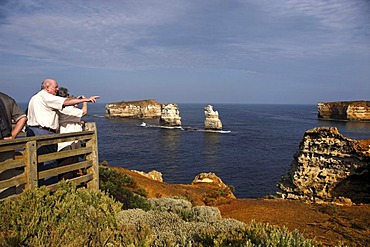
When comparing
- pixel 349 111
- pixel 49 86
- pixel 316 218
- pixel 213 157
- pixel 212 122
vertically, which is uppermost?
pixel 49 86

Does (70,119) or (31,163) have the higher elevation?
(70,119)

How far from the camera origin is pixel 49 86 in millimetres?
5945

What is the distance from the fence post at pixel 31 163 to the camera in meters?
5.03

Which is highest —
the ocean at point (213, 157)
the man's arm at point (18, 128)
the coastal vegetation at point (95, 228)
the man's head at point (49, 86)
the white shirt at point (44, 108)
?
the man's head at point (49, 86)

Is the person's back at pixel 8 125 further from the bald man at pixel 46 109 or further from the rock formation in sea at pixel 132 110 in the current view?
the rock formation in sea at pixel 132 110

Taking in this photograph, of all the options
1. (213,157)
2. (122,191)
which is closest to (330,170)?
(122,191)

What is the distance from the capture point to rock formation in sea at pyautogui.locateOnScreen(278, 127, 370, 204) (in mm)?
14766

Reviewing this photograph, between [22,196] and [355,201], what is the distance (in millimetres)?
15512

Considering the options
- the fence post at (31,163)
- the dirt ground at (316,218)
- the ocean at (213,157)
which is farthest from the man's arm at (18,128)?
the ocean at (213,157)

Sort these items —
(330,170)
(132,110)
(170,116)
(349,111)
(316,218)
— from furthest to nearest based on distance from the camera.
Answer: (132,110) < (349,111) < (170,116) < (330,170) < (316,218)

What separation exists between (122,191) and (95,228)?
207 inches

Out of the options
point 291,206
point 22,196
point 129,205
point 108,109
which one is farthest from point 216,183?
point 108,109

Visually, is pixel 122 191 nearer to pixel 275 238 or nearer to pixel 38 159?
pixel 38 159

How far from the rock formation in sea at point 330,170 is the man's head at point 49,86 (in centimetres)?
1351
